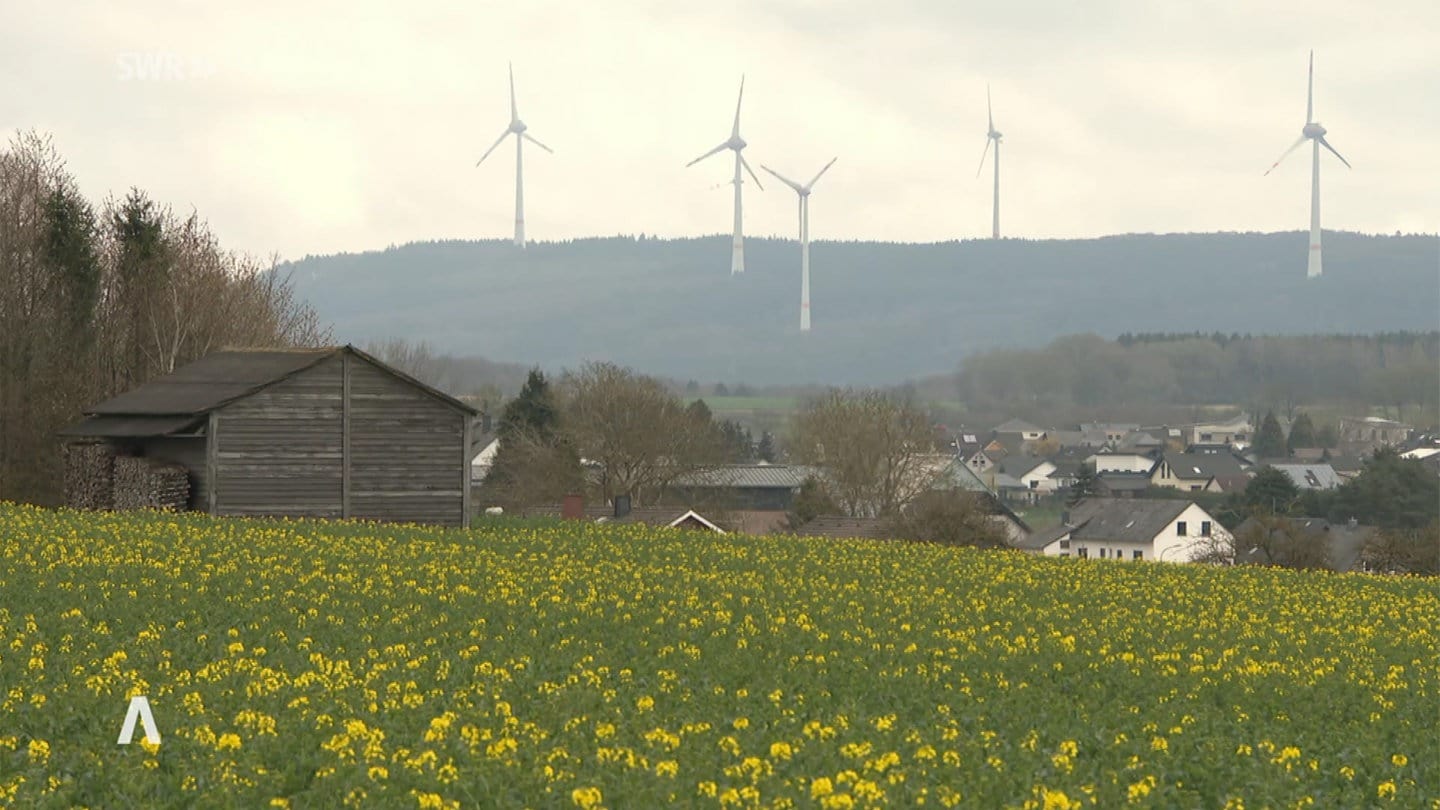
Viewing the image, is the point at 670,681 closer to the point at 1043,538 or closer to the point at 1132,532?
the point at 1132,532

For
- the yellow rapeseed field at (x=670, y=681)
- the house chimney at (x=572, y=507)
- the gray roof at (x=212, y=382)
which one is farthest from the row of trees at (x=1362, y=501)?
the yellow rapeseed field at (x=670, y=681)

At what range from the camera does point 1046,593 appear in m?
37.2

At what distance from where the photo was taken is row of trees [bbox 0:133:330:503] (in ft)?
203

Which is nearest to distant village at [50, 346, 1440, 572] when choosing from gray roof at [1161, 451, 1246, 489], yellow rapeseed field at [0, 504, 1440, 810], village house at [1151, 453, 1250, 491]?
yellow rapeseed field at [0, 504, 1440, 810]

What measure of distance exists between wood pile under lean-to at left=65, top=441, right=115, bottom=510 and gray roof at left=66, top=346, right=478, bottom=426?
3.42ft

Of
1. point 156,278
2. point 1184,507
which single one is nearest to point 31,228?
point 156,278

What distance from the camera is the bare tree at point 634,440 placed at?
4018 inches

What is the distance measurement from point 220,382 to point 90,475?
196 inches

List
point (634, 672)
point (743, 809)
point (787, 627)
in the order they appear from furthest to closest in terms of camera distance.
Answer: point (787, 627)
point (634, 672)
point (743, 809)

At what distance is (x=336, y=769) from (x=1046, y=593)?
23.4 metres

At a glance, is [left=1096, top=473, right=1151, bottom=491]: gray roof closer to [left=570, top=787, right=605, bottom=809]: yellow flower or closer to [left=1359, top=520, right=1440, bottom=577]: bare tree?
[left=1359, top=520, right=1440, bottom=577]: bare tree

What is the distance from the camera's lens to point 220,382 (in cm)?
5450

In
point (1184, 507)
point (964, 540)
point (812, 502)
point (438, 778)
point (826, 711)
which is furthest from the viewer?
point (1184, 507)

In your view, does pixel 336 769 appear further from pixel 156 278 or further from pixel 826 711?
pixel 156 278
